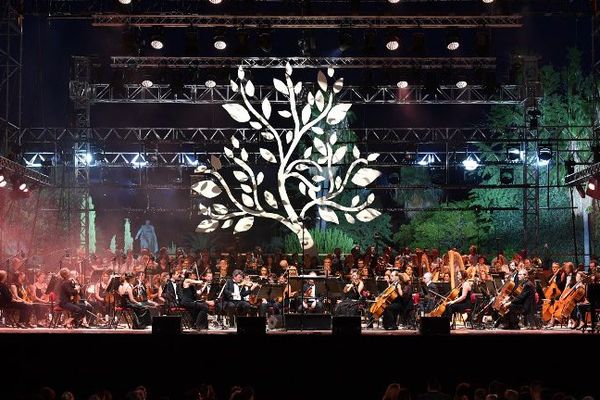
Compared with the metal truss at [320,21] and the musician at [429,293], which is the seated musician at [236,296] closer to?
the musician at [429,293]

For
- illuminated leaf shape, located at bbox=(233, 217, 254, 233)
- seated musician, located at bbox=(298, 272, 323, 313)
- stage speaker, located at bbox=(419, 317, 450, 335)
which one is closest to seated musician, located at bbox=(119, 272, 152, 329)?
seated musician, located at bbox=(298, 272, 323, 313)

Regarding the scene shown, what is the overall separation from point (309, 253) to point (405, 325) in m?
3.19

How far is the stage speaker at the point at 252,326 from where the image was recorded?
538 inches

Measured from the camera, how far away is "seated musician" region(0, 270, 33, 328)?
54.4 feet

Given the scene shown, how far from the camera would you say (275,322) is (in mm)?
17438

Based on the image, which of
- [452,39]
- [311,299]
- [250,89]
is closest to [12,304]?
[311,299]

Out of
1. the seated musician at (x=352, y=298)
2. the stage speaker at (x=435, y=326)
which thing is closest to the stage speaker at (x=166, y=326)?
the stage speaker at (x=435, y=326)

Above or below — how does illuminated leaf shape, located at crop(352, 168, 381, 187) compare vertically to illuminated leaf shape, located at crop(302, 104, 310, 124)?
below

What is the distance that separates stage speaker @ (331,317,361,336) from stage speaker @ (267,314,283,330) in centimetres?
375

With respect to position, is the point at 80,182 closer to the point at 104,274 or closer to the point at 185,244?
the point at 104,274

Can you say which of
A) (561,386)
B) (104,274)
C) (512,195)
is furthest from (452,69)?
(512,195)

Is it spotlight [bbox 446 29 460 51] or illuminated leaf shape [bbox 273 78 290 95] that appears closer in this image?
illuminated leaf shape [bbox 273 78 290 95]

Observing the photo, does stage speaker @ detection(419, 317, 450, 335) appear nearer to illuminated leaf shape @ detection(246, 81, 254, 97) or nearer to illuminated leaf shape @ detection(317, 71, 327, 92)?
illuminated leaf shape @ detection(317, 71, 327, 92)

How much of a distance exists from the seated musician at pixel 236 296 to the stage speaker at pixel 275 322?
50 cm
